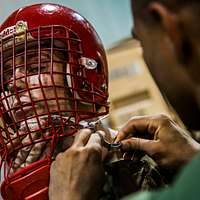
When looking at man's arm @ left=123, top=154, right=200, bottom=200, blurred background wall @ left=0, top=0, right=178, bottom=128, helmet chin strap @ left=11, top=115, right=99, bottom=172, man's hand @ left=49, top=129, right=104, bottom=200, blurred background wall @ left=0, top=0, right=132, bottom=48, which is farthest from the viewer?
blurred background wall @ left=0, top=0, right=178, bottom=128

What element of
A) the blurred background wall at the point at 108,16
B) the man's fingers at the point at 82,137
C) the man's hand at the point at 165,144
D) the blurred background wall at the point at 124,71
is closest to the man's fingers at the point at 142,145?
the man's hand at the point at 165,144

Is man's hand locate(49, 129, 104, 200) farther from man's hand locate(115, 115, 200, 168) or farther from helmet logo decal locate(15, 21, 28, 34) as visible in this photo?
helmet logo decal locate(15, 21, 28, 34)

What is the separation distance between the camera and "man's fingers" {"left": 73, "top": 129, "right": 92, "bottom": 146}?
3.91ft

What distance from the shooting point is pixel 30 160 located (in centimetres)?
126

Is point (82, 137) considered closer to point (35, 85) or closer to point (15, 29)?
A: point (35, 85)

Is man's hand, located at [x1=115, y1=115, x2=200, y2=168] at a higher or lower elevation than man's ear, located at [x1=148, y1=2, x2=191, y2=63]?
lower

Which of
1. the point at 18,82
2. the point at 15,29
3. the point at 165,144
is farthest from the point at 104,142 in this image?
the point at 15,29

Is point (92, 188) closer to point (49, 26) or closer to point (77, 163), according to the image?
point (77, 163)

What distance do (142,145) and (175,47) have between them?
56 centimetres

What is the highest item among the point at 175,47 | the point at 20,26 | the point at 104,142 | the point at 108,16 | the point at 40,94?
the point at 175,47

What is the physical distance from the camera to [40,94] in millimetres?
1276

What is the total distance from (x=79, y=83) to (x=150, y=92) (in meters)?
1.31

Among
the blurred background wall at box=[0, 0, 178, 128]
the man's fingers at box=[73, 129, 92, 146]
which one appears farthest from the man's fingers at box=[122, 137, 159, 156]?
the blurred background wall at box=[0, 0, 178, 128]

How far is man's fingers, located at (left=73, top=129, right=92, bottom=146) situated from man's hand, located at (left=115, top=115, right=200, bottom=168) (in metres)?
0.11
